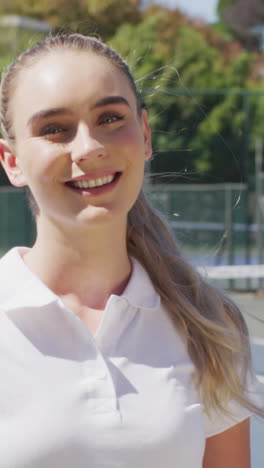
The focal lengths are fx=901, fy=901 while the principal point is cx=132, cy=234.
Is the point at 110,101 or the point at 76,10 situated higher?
the point at 110,101

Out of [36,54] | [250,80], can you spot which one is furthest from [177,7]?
[36,54]

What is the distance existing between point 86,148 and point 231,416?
65cm

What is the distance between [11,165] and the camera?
185cm

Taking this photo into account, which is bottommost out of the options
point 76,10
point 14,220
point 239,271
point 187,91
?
point 76,10

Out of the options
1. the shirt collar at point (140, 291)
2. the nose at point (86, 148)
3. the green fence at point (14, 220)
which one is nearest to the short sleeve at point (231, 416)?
the shirt collar at point (140, 291)

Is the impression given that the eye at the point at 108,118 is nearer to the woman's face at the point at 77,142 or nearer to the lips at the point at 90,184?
the woman's face at the point at 77,142

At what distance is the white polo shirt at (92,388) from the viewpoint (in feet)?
5.31

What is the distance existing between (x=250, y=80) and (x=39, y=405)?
36430 mm

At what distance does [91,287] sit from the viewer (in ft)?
6.12

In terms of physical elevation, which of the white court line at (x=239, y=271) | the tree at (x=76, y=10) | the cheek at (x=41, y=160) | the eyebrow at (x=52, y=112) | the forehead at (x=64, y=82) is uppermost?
the forehead at (x=64, y=82)

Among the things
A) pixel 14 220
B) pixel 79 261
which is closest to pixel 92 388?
pixel 79 261

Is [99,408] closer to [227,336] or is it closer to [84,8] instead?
[227,336]

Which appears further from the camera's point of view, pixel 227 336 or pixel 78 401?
pixel 227 336

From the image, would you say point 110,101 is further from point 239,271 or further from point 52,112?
point 239,271
